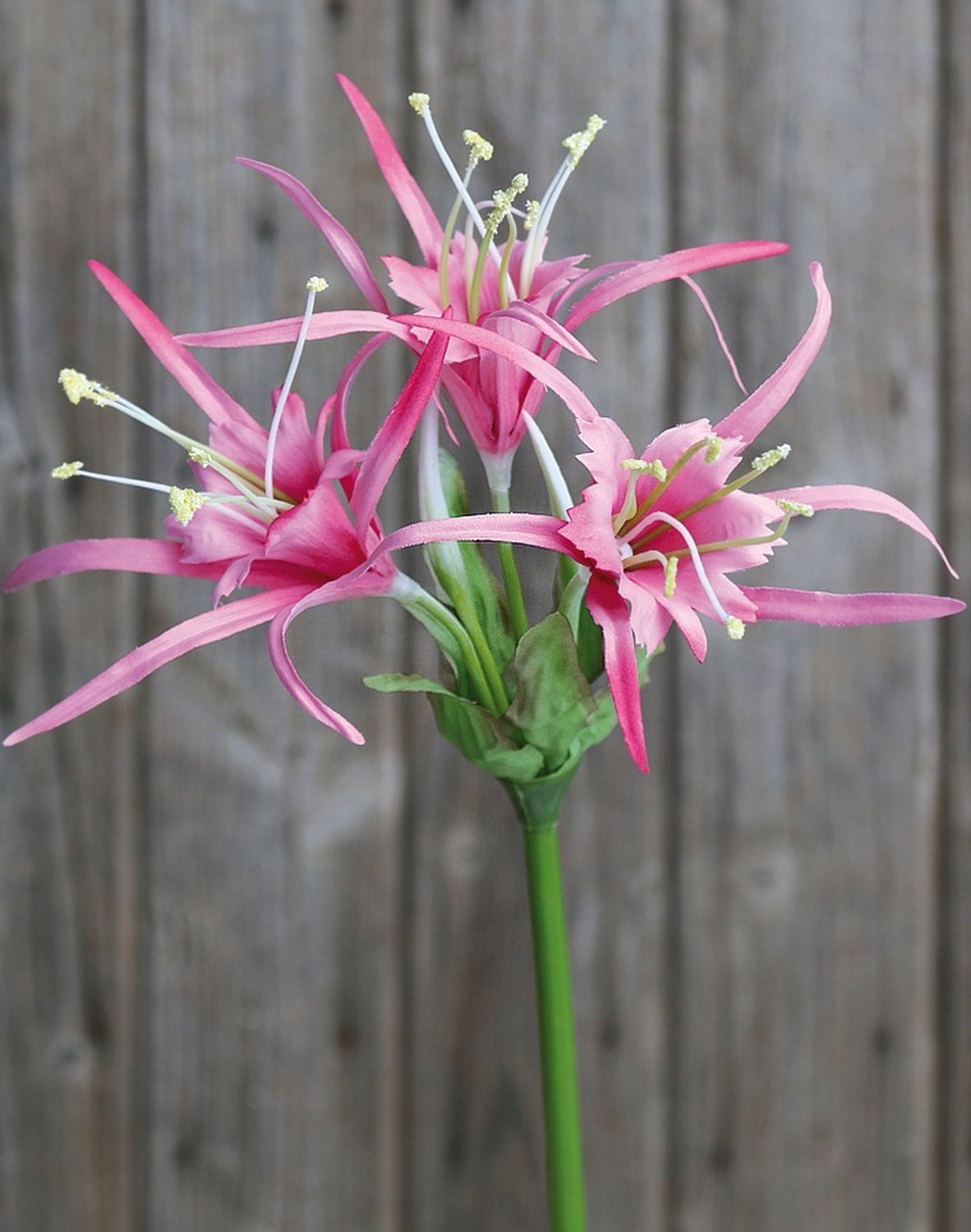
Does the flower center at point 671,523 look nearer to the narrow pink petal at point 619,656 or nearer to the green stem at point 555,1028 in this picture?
the narrow pink petal at point 619,656

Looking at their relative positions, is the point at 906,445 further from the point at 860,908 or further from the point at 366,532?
the point at 366,532

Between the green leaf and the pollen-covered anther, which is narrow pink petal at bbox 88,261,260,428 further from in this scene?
the green leaf

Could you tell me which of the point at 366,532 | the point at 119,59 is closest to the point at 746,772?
the point at 366,532

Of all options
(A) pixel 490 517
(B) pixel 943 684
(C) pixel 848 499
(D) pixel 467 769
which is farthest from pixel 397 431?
(B) pixel 943 684

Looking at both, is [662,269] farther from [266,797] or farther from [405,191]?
[266,797]

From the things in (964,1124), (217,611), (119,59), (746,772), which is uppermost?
(119,59)

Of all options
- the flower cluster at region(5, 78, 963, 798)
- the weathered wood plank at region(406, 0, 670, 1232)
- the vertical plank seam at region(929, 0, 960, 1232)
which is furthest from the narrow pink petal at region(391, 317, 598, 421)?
the vertical plank seam at region(929, 0, 960, 1232)
